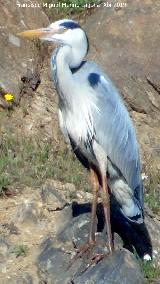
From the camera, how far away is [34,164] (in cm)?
780

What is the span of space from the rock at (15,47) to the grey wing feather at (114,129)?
2454 mm

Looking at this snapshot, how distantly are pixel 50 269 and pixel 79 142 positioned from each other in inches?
36.5

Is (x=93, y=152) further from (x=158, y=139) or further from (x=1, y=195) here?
(x=158, y=139)

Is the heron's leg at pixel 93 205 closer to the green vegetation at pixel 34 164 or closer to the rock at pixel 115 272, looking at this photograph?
the rock at pixel 115 272

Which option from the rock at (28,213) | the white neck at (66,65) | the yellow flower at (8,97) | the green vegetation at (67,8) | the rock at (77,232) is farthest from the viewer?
the green vegetation at (67,8)

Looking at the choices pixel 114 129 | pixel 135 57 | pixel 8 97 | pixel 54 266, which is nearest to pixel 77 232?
pixel 54 266

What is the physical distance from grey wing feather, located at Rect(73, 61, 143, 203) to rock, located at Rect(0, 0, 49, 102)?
8.05 ft

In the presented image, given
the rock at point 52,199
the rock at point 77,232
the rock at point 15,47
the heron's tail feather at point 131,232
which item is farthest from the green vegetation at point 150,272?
the rock at point 15,47

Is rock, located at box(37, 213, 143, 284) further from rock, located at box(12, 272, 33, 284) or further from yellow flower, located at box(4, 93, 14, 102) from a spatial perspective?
yellow flower, located at box(4, 93, 14, 102)

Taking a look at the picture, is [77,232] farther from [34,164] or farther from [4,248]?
[34,164]

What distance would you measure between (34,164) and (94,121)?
1636 mm

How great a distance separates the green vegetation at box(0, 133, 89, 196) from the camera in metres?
7.51

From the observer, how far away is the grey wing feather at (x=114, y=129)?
6301 millimetres

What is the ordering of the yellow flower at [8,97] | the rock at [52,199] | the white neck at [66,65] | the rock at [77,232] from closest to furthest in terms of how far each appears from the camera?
1. the white neck at [66,65]
2. the rock at [77,232]
3. the rock at [52,199]
4. the yellow flower at [8,97]
